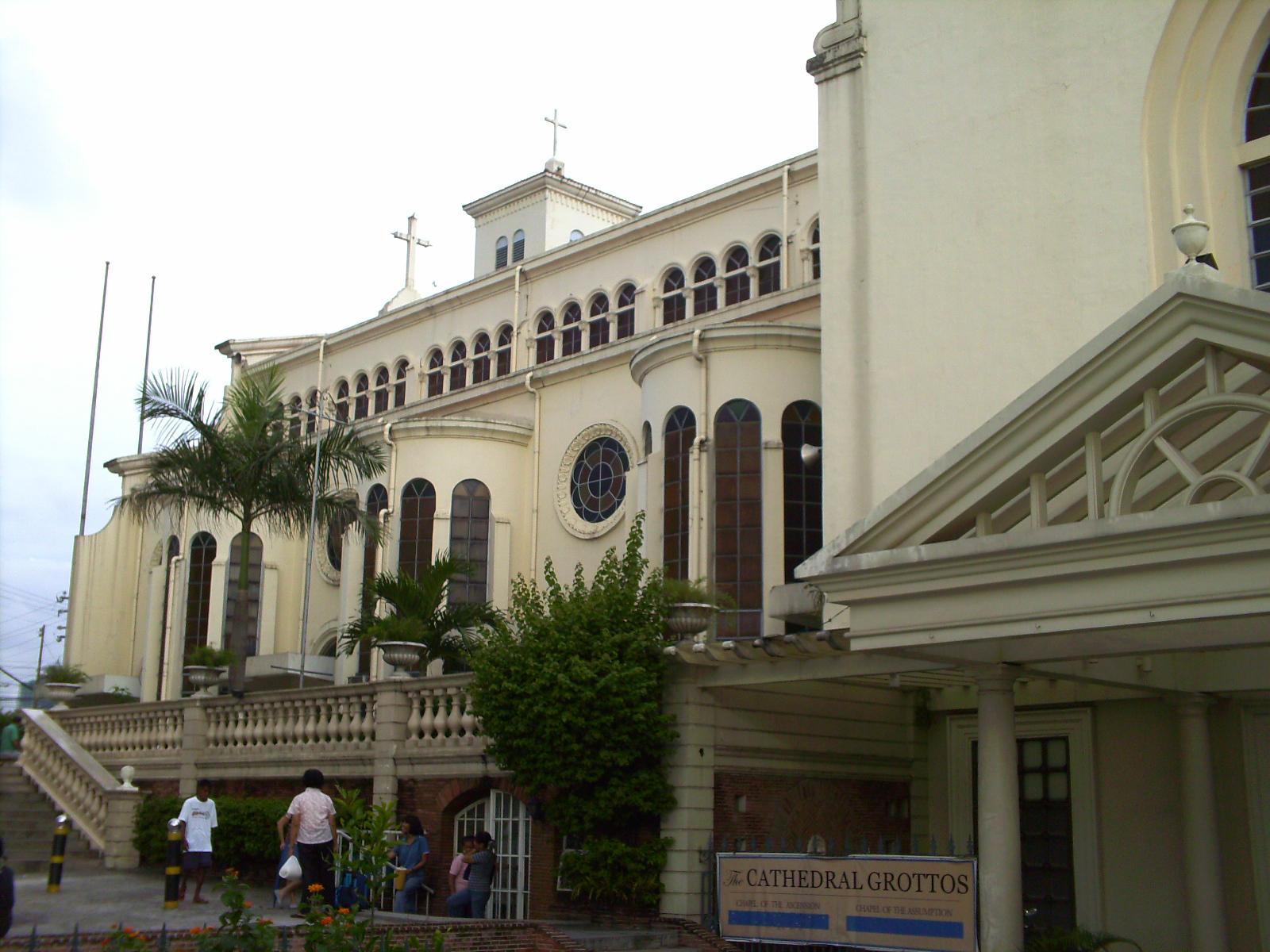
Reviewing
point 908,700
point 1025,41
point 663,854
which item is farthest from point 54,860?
point 1025,41

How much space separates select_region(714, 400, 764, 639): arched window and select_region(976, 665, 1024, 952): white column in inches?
358

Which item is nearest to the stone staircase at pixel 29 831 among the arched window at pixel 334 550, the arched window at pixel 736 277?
the arched window at pixel 334 550

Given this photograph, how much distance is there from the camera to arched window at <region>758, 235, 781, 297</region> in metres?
27.9

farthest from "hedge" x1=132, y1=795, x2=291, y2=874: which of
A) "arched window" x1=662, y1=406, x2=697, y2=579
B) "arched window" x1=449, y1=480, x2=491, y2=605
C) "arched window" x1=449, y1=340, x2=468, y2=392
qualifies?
"arched window" x1=449, y1=340, x2=468, y2=392

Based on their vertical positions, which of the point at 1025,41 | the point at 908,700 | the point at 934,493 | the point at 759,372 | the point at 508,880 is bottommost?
the point at 508,880

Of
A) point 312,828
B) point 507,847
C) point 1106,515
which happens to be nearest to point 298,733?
point 507,847

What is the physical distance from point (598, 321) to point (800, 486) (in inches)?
373

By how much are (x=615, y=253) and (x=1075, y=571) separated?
848 inches

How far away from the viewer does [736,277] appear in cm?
2855

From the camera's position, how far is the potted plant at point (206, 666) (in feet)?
82.4

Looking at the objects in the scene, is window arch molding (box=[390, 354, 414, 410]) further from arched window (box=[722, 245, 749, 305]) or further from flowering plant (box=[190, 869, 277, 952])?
flowering plant (box=[190, 869, 277, 952])

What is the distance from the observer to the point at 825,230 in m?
20.8

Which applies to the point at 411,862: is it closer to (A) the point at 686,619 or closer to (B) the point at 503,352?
(A) the point at 686,619

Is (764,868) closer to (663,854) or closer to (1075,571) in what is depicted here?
(663,854)
